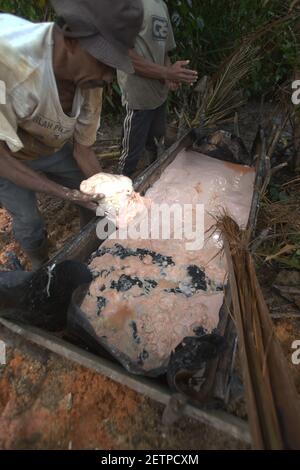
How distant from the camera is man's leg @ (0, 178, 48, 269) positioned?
7.00 feet

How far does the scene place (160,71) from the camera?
2.76 meters

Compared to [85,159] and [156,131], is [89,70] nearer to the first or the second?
[85,159]

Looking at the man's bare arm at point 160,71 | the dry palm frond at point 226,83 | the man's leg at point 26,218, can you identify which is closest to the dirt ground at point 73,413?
the man's leg at point 26,218

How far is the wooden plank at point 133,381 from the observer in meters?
1.39

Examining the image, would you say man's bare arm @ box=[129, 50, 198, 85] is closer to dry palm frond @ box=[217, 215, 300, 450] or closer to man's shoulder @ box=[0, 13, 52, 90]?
man's shoulder @ box=[0, 13, 52, 90]

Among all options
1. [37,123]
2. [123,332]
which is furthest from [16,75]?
[123,332]

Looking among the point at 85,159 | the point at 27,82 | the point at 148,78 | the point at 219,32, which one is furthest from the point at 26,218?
the point at 219,32

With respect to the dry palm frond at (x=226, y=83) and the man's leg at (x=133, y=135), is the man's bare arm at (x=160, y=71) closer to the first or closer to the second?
the man's leg at (x=133, y=135)

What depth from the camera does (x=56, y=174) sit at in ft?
7.97

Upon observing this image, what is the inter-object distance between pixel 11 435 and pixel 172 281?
117cm

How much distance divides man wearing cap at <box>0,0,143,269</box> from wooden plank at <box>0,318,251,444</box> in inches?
28.3

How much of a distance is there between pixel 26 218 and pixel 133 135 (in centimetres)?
132

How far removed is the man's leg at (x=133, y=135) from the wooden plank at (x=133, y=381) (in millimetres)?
1959

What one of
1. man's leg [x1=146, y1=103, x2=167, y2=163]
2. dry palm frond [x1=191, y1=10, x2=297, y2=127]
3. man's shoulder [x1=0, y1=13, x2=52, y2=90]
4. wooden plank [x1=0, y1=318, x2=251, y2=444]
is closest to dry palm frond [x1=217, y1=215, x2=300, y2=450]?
wooden plank [x1=0, y1=318, x2=251, y2=444]
